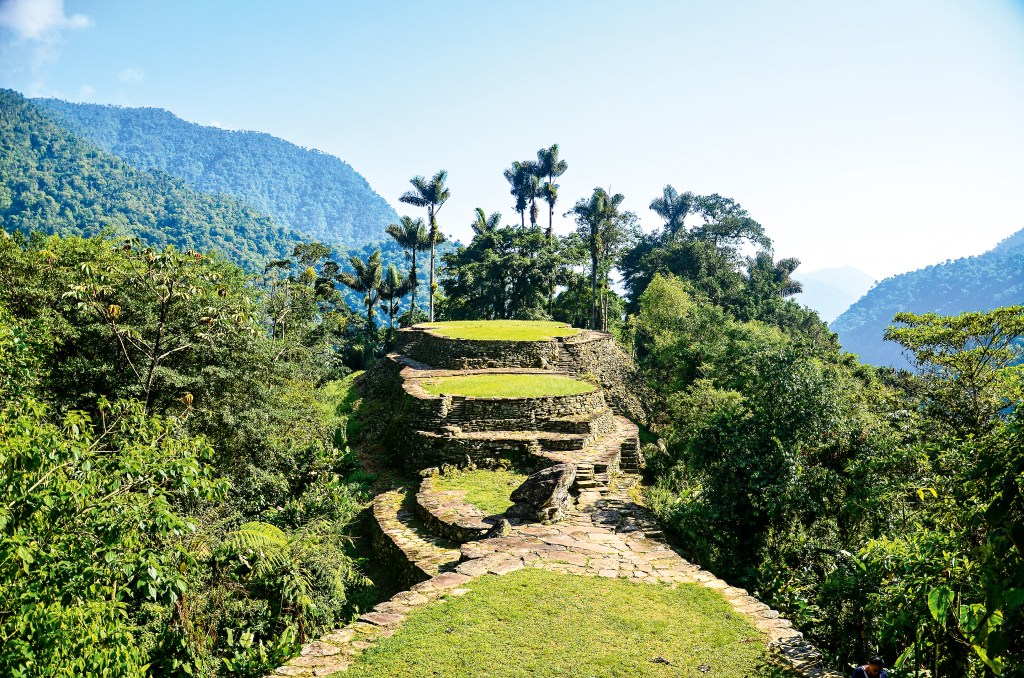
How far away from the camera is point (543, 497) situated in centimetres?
1167

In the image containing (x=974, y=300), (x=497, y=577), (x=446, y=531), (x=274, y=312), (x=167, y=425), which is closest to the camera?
(x=167, y=425)

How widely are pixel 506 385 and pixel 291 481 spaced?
312 inches

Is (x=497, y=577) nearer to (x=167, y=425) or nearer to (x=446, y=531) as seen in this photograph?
(x=446, y=531)

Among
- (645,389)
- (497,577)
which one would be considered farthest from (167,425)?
(645,389)

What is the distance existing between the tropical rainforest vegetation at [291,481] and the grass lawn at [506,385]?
3569 mm

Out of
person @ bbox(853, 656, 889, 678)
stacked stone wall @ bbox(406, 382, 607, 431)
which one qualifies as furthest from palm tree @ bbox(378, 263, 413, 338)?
person @ bbox(853, 656, 889, 678)

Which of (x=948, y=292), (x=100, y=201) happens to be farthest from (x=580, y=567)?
(x=948, y=292)

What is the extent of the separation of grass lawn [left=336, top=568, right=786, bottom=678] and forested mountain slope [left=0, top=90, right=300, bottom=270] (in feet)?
342

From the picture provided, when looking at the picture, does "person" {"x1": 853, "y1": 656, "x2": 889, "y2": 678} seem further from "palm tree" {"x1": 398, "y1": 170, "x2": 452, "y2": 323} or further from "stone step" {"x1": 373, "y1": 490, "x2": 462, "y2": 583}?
"palm tree" {"x1": 398, "y1": 170, "x2": 452, "y2": 323}

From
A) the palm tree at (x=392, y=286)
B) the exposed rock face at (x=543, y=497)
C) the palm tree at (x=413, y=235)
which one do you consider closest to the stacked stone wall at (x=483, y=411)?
the exposed rock face at (x=543, y=497)

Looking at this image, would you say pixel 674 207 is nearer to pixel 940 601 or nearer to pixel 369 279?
pixel 369 279

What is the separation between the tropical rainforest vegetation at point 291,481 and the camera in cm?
413

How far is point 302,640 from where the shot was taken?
348 inches

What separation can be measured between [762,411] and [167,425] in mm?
9838
